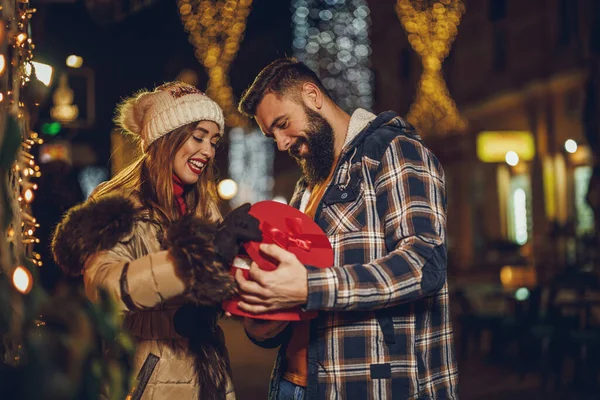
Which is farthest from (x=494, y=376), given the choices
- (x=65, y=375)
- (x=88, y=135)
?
(x=88, y=135)

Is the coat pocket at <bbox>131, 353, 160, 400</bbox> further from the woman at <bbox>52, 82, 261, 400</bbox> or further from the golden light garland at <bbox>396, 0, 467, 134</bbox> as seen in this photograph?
the golden light garland at <bbox>396, 0, 467, 134</bbox>

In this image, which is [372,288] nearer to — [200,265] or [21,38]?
[200,265]

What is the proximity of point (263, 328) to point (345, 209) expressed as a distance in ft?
1.70

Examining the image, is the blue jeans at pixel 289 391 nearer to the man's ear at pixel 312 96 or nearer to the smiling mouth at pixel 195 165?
the smiling mouth at pixel 195 165

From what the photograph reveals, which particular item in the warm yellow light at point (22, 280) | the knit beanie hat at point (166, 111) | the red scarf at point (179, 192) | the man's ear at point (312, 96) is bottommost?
the warm yellow light at point (22, 280)

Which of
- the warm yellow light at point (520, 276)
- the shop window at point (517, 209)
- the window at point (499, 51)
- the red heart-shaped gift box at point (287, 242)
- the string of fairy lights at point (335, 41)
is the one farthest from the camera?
the string of fairy lights at point (335, 41)

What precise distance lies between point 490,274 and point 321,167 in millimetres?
18740

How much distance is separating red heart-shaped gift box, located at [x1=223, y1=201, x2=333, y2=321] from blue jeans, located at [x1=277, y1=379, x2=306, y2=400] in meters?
0.48

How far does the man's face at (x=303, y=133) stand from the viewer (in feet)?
10.6

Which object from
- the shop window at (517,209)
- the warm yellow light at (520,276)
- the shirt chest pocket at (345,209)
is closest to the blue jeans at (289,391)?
the shirt chest pocket at (345,209)

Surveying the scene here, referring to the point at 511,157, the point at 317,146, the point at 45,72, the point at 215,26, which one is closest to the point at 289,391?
the point at 317,146

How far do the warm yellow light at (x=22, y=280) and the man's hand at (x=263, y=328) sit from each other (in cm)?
114

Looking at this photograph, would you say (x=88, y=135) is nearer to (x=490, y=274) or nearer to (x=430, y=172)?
(x=490, y=274)

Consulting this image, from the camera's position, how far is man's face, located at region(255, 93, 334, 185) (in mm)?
3223
